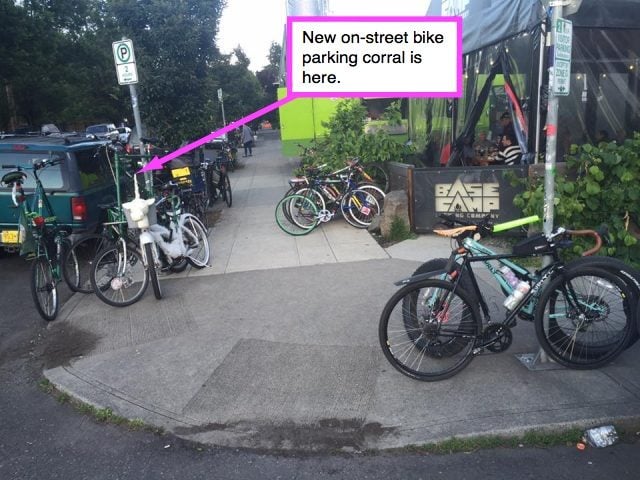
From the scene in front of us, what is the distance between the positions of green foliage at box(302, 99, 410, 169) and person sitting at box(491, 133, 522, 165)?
1716 mm

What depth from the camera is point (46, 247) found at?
18.8 ft

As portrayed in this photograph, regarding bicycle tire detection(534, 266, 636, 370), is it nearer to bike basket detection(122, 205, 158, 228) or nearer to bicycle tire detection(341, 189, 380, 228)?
bike basket detection(122, 205, 158, 228)

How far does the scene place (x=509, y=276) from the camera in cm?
400

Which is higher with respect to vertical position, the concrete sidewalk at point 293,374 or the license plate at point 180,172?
the license plate at point 180,172

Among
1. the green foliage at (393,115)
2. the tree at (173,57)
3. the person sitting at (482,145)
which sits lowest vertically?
the person sitting at (482,145)

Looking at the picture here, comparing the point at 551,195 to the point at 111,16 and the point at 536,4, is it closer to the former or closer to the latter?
the point at 536,4

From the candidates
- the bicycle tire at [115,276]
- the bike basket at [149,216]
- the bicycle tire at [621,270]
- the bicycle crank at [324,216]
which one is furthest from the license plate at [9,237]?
the bicycle tire at [621,270]

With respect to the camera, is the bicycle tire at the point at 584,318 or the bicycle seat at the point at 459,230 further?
the bicycle seat at the point at 459,230

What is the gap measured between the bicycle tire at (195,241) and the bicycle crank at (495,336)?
4.04 m

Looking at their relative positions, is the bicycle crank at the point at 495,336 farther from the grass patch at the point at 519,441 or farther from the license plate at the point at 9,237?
the license plate at the point at 9,237

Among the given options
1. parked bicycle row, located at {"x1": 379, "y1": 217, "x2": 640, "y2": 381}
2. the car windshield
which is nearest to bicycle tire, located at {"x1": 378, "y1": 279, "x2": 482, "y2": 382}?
parked bicycle row, located at {"x1": 379, "y1": 217, "x2": 640, "y2": 381}

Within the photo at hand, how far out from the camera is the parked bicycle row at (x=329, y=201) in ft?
28.8

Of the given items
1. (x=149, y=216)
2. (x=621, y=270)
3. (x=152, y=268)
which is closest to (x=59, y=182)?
(x=149, y=216)

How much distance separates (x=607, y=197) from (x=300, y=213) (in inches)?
174
